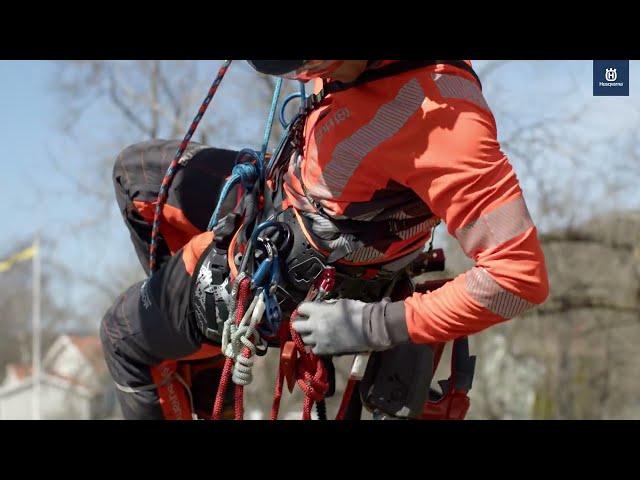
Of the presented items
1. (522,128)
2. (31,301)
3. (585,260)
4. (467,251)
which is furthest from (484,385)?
(467,251)

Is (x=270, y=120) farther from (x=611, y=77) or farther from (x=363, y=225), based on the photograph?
(x=611, y=77)

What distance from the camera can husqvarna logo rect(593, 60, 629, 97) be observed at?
2869mm

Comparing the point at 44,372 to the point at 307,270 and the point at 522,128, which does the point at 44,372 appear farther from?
the point at 307,270

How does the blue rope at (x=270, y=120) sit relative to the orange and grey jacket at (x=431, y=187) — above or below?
above

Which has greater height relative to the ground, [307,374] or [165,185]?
[165,185]

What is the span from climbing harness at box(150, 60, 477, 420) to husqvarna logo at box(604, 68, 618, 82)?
2.77 feet

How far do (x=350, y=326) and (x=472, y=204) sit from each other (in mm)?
493

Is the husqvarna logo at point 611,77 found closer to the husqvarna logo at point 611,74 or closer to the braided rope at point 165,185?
the husqvarna logo at point 611,74

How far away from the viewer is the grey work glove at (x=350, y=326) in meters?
2.30

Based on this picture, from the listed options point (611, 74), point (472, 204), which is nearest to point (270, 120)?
A: point (472, 204)

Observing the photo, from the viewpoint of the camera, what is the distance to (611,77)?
9.65 feet

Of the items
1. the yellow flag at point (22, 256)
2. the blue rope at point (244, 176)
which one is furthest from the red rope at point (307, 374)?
the yellow flag at point (22, 256)

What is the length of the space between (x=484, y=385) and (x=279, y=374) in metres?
10.5

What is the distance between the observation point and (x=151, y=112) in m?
12.0
